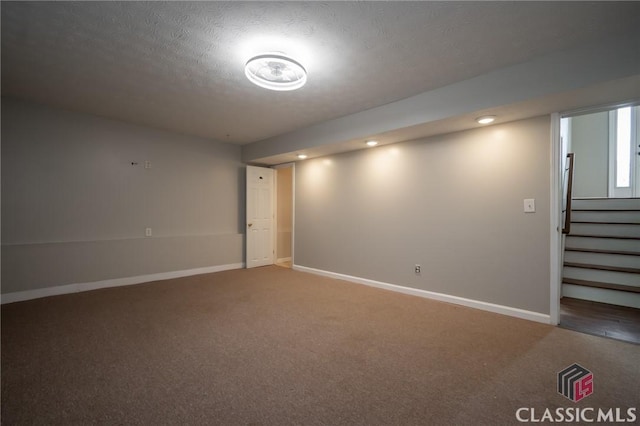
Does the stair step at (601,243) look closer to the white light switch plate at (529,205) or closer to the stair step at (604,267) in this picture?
the stair step at (604,267)

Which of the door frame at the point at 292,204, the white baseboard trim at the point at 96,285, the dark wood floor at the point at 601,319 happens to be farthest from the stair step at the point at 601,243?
the white baseboard trim at the point at 96,285

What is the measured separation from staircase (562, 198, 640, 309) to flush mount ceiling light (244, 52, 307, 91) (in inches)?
167

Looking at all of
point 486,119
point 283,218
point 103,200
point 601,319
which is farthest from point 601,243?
point 103,200

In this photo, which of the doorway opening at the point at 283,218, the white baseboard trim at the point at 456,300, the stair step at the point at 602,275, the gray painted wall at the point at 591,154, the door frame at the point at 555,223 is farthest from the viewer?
the doorway opening at the point at 283,218

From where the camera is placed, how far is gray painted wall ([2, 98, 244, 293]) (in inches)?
145

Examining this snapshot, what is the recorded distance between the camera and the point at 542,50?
240cm

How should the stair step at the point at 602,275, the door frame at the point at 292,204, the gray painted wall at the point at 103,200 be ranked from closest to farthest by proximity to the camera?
the stair step at the point at 602,275 → the gray painted wall at the point at 103,200 → the door frame at the point at 292,204

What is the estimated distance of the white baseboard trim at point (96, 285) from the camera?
144 inches

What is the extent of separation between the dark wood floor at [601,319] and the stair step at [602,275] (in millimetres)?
349

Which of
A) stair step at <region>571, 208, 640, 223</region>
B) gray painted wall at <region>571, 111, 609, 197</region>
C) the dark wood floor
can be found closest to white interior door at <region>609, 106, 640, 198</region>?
gray painted wall at <region>571, 111, 609, 197</region>

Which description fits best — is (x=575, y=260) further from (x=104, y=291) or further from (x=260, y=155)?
(x=104, y=291)

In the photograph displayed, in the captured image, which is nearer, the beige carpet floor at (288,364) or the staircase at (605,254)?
the beige carpet floor at (288,364)

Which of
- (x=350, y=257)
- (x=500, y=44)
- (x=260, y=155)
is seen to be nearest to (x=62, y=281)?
(x=260, y=155)

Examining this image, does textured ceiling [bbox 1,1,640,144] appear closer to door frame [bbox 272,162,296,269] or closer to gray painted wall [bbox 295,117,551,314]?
gray painted wall [bbox 295,117,551,314]
